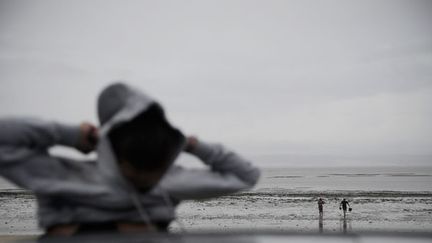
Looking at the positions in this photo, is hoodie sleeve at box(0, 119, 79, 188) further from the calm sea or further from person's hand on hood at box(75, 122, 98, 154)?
the calm sea

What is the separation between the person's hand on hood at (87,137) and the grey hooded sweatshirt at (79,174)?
3 centimetres

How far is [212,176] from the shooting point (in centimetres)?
206

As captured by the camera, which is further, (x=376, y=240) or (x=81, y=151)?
(x=81, y=151)

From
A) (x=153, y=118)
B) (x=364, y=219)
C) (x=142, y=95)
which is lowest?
(x=364, y=219)

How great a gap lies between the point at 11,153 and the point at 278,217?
80.8 ft

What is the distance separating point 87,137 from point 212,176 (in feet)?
2.18

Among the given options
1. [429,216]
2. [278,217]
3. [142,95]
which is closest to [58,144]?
[142,95]

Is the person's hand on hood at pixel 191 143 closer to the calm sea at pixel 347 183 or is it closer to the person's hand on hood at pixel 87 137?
the person's hand on hood at pixel 87 137

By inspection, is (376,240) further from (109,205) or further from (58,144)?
(58,144)

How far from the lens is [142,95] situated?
1.71m

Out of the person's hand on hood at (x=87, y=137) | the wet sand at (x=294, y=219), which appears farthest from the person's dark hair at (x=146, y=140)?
the wet sand at (x=294, y=219)

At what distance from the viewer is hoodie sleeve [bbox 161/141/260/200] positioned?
6.40 ft

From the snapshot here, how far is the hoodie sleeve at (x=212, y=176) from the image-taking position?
76.8 inches

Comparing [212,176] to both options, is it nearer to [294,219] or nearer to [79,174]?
[79,174]
